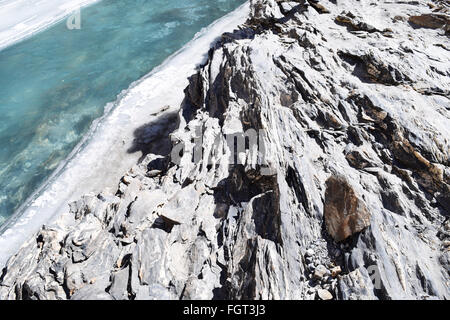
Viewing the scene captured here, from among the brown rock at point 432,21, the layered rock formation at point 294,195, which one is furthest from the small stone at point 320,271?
the brown rock at point 432,21

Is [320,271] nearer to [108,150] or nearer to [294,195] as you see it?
[294,195]

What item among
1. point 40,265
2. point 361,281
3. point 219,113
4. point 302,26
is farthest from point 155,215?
point 302,26

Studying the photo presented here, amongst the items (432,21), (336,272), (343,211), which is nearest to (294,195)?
(343,211)

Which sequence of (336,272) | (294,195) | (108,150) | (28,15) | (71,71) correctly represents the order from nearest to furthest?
(336,272)
(294,195)
(108,150)
(71,71)
(28,15)

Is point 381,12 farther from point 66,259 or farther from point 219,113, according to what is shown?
point 66,259

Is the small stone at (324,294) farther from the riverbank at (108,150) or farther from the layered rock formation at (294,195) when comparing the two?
the riverbank at (108,150)

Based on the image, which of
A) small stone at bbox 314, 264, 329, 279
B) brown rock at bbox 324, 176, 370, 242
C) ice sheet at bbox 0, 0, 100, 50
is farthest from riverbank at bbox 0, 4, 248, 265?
ice sheet at bbox 0, 0, 100, 50

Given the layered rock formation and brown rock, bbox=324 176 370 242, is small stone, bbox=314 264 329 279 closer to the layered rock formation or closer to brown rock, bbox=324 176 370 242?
the layered rock formation
